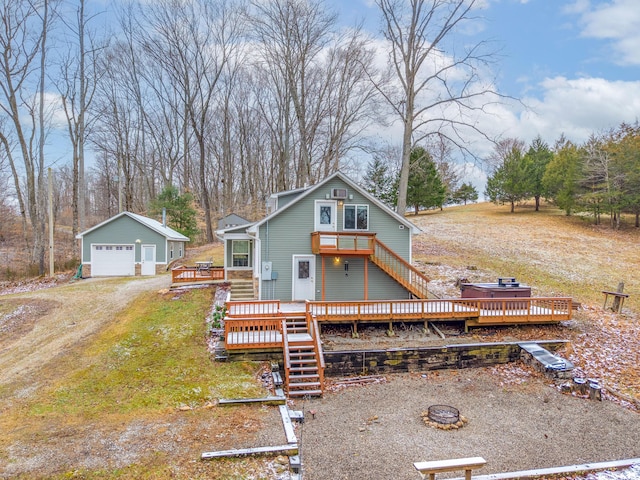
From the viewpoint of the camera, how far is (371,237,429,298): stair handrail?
15234 mm

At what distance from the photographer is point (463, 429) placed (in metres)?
8.36

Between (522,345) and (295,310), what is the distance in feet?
24.9

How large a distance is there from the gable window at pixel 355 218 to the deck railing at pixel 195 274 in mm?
7653

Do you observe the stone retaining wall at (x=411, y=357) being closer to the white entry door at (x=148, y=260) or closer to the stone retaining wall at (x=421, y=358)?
the stone retaining wall at (x=421, y=358)

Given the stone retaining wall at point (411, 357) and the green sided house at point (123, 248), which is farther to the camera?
the green sided house at point (123, 248)

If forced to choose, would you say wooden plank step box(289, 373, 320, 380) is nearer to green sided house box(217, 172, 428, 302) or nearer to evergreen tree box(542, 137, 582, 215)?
green sided house box(217, 172, 428, 302)

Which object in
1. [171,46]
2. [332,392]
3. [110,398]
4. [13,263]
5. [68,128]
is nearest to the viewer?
[110,398]

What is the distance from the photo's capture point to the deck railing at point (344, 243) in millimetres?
14766

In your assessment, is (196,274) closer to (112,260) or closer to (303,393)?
(112,260)

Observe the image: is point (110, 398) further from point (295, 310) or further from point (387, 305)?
point (387, 305)

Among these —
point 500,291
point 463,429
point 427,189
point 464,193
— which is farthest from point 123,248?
point 464,193

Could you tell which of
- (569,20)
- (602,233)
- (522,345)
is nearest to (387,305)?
(522,345)

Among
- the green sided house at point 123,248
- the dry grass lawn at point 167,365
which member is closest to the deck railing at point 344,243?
the dry grass lawn at point 167,365

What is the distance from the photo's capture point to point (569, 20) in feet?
57.5
